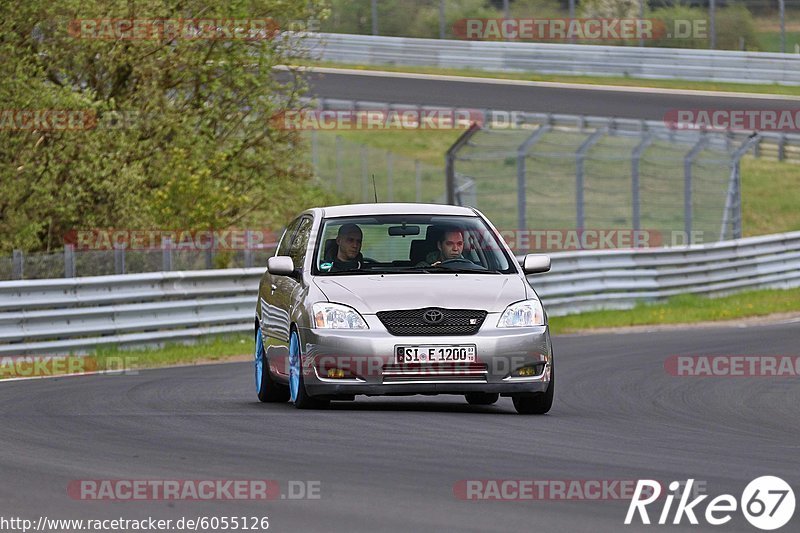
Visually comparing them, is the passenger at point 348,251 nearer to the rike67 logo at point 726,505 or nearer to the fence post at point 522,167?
the rike67 logo at point 726,505

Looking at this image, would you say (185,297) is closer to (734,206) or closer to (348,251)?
(348,251)

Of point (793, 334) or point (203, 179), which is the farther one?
point (203, 179)

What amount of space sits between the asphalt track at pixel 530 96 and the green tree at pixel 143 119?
13725 mm

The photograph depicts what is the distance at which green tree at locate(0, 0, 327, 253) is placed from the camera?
890 inches

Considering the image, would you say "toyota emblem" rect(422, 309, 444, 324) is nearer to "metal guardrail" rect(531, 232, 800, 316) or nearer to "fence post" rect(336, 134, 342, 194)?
"metal guardrail" rect(531, 232, 800, 316)

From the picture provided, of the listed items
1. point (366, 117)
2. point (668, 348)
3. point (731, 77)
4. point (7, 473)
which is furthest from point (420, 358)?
point (731, 77)

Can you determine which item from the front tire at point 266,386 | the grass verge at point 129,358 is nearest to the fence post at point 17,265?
the grass verge at point 129,358

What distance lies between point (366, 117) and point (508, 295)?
31282 mm

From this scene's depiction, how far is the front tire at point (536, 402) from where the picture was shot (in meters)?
11.4

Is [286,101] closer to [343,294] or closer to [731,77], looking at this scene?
[343,294]

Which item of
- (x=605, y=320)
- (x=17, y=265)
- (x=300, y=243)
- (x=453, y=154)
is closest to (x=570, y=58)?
(x=453, y=154)

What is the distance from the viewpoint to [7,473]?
8164mm

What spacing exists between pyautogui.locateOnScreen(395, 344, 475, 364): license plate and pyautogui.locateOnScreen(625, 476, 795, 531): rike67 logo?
11.0 feet

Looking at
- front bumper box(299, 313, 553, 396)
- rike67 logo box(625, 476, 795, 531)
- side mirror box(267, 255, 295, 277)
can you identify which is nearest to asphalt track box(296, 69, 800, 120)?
side mirror box(267, 255, 295, 277)
